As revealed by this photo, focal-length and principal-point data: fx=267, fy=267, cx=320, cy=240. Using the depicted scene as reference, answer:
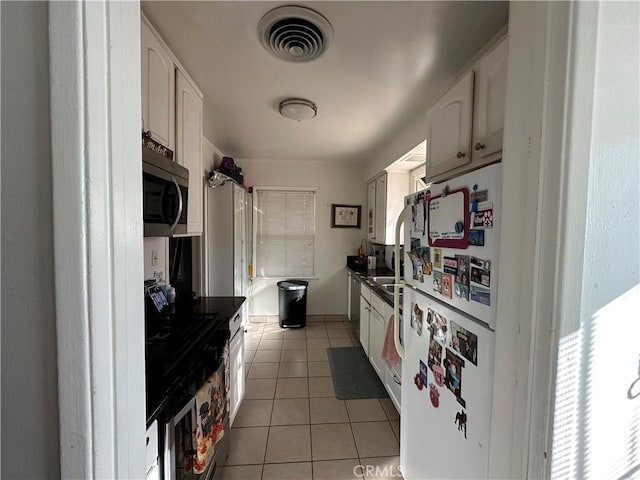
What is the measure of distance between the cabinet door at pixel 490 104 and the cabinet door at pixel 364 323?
6.14 ft

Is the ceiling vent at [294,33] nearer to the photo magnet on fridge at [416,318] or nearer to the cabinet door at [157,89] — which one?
the cabinet door at [157,89]

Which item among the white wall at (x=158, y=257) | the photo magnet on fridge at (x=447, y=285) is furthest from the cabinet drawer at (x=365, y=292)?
the white wall at (x=158, y=257)

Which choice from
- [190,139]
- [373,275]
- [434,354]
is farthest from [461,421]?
[373,275]

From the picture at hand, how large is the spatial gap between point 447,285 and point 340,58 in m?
1.33

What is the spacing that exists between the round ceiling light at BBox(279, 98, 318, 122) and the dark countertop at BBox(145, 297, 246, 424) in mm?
1519

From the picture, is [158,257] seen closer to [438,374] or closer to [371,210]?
[438,374]

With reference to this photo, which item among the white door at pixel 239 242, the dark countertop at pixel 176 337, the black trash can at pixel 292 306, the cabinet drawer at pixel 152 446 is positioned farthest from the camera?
the black trash can at pixel 292 306

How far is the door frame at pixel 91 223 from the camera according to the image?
38cm

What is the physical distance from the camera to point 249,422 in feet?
6.45

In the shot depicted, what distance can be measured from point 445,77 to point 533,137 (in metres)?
1.44

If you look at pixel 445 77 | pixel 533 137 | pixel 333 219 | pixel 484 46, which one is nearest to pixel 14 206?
pixel 533 137

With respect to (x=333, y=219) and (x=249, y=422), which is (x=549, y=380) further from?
(x=333, y=219)

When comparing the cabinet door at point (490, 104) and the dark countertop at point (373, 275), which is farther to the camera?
the dark countertop at point (373, 275)

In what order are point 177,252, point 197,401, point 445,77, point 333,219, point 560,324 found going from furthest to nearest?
1. point 333,219
2. point 177,252
3. point 445,77
4. point 197,401
5. point 560,324
